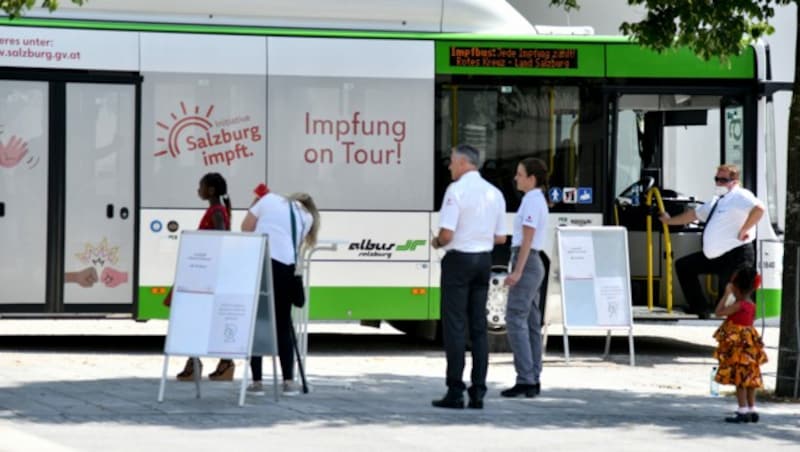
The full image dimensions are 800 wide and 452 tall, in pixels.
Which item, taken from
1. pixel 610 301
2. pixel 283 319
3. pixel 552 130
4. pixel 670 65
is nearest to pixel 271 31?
pixel 552 130

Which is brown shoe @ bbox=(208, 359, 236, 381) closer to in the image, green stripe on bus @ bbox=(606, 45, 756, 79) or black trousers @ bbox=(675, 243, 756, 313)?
black trousers @ bbox=(675, 243, 756, 313)

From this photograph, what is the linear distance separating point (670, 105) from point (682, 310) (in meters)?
2.18

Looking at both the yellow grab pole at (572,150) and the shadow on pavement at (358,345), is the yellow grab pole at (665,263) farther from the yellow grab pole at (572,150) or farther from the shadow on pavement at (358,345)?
the yellow grab pole at (572,150)

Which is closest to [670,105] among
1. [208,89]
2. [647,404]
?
[208,89]

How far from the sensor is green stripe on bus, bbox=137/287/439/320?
17.0 metres

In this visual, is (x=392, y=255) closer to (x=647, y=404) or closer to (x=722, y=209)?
(x=722, y=209)

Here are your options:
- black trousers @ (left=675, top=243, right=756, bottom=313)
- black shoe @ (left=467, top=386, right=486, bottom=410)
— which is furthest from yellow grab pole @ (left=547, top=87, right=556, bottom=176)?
black shoe @ (left=467, top=386, right=486, bottom=410)

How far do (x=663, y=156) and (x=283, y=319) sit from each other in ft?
24.0

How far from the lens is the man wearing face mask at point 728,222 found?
16.6m

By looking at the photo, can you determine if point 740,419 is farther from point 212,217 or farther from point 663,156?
point 663,156

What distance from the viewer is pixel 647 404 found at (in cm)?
1326

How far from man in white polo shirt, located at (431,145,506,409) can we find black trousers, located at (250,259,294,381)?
1.20 meters

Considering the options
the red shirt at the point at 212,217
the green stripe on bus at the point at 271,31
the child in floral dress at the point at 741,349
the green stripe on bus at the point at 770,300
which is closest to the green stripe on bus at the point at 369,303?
the green stripe on bus at the point at 271,31

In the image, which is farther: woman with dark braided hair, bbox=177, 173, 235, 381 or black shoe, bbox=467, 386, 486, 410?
woman with dark braided hair, bbox=177, 173, 235, 381
